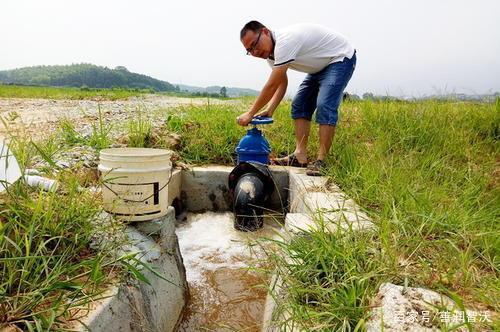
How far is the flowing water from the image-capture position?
2.12m

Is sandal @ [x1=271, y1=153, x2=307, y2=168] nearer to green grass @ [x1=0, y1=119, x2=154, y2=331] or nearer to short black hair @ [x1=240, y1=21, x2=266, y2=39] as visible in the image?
short black hair @ [x1=240, y1=21, x2=266, y2=39]

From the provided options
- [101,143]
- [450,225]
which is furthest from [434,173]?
[101,143]

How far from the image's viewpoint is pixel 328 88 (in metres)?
3.39

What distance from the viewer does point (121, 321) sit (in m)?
1.50

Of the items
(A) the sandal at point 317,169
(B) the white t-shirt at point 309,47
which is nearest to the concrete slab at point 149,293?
(A) the sandal at point 317,169

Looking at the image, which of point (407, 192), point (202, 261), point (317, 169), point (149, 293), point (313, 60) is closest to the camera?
point (149, 293)

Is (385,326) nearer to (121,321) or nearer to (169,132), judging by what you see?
(121,321)

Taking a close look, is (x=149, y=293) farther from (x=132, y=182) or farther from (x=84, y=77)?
(x=84, y=77)

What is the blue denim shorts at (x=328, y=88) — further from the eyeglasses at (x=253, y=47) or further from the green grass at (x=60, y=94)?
the green grass at (x=60, y=94)

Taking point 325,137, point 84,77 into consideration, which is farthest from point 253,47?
point 84,77

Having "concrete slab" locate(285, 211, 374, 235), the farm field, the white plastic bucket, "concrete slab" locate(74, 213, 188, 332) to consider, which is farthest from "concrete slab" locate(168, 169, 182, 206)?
"concrete slab" locate(285, 211, 374, 235)

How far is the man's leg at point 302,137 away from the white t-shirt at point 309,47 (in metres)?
0.56

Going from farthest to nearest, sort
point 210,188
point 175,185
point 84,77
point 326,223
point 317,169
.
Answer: point 84,77
point 210,188
point 175,185
point 317,169
point 326,223

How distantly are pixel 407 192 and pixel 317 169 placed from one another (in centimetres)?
122
